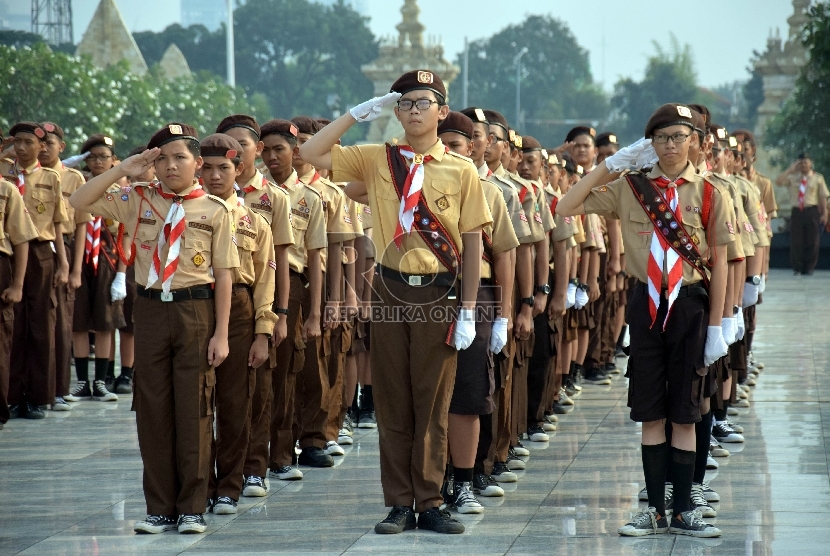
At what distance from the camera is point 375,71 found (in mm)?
71625

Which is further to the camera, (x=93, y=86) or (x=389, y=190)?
(x=93, y=86)

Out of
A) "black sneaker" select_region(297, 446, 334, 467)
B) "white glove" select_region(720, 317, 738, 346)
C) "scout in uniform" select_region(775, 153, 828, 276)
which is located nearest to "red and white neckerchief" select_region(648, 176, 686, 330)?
"white glove" select_region(720, 317, 738, 346)

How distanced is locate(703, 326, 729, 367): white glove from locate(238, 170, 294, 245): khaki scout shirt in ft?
7.93

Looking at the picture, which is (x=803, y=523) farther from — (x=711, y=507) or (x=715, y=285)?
(x=715, y=285)

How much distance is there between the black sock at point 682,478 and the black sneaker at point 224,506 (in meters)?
2.23

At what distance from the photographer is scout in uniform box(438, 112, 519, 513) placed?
707cm

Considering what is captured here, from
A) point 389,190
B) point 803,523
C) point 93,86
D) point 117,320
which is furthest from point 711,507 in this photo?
point 93,86

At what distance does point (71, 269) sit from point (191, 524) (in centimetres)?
509

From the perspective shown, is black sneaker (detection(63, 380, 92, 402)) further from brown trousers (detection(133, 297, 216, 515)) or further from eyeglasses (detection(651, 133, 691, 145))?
eyeglasses (detection(651, 133, 691, 145))

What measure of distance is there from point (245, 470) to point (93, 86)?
36160mm

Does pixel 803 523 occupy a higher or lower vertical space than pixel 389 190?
lower

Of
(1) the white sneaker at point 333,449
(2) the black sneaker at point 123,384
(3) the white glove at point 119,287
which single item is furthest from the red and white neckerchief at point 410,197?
(2) the black sneaker at point 123,384

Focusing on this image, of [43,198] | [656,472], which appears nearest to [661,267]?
[656,472]

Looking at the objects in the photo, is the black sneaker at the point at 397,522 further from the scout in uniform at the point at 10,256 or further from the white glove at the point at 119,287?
the white glove at the point at 119,287
